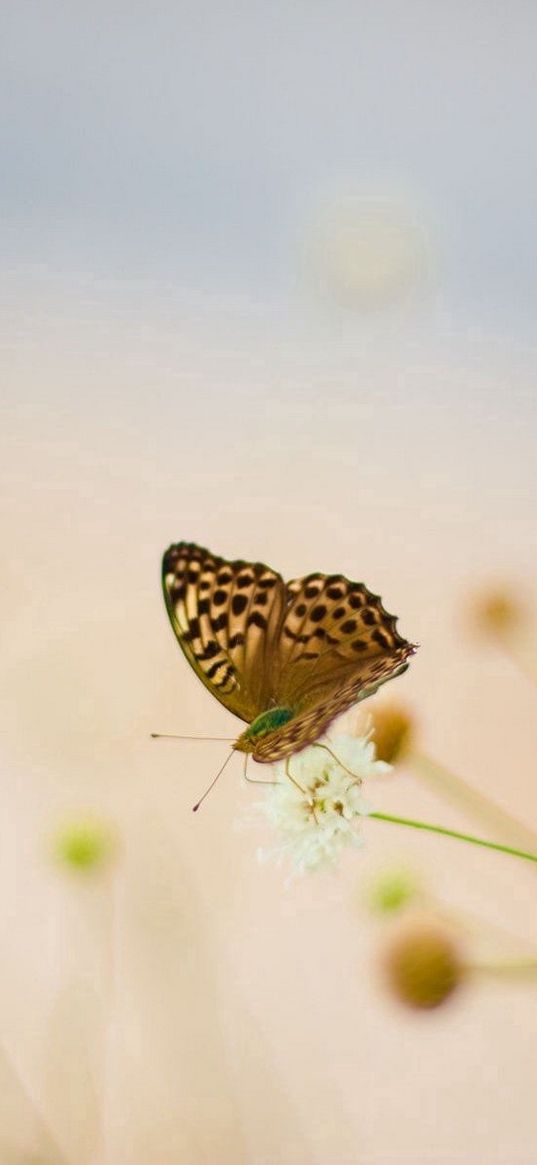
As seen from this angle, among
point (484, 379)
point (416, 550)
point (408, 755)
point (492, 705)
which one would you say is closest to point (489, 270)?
point (484, 379)

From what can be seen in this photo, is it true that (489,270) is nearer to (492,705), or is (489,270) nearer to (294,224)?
(294,224)

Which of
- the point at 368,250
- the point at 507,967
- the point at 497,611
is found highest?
the point at 368,250

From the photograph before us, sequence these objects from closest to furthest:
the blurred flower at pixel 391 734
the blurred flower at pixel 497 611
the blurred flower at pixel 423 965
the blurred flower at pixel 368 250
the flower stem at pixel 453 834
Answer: the flower stem at pixel 453 834 < the blurred flower at pixel 391 734 < the blurred flower at pixel 423 965 < the blurred flower at pixel 497 611 < the blurred flower at pixel 368 250

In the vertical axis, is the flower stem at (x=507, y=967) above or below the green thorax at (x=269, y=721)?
below

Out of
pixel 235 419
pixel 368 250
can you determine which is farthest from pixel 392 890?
pixel 368 250

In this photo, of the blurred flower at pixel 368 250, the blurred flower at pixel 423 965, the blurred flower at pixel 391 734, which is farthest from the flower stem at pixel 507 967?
the blurred flower at pixel 368 250

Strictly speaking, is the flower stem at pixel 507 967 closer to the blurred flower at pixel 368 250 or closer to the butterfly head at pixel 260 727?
the butterfly head at pixel 260 727

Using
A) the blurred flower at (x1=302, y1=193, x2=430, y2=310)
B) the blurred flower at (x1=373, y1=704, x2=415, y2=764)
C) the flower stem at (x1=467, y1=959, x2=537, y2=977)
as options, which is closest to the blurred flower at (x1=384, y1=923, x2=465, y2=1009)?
the flower stem at (x1=467, y1=959, x2=537, y2=977)

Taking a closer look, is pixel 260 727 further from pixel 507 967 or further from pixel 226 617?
pixel 507 967
